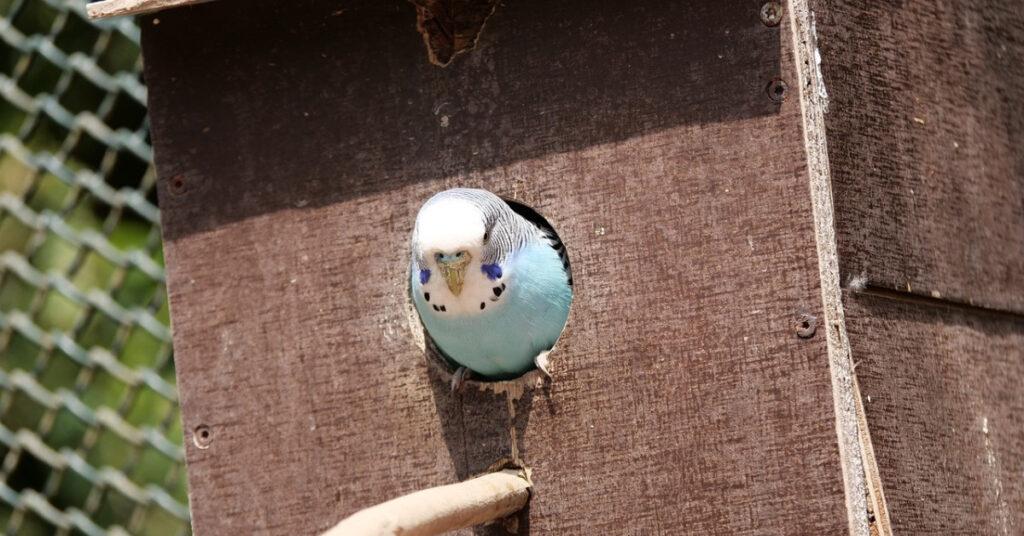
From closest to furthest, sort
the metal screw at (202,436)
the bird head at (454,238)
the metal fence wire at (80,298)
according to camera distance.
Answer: the bird head at (454,238), the metal screw at (202,436), the metal fence wire at (80,298)

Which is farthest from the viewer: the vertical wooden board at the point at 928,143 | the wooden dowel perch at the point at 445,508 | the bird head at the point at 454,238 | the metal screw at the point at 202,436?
the metal screw at the point at 202,436

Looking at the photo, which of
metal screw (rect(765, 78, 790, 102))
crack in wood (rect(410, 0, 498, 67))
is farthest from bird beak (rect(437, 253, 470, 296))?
metal screw (rect(765, 78, 790, 102))

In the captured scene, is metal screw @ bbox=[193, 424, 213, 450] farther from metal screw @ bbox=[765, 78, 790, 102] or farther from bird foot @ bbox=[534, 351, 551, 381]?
metal screw @ bbox=[765, 78, 790, 102]

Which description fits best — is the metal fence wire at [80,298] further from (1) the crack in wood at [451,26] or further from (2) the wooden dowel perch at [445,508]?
(2) the wooden dowel perch at [445,508]

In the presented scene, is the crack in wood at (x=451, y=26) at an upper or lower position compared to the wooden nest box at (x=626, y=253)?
upper

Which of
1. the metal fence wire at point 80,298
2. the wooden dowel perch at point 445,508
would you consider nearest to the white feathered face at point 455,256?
the wooden dowel perch at point 445,508

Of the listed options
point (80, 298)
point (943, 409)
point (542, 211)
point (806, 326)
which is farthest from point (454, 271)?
point (80, 298)

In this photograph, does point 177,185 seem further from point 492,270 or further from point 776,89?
point 776,89
